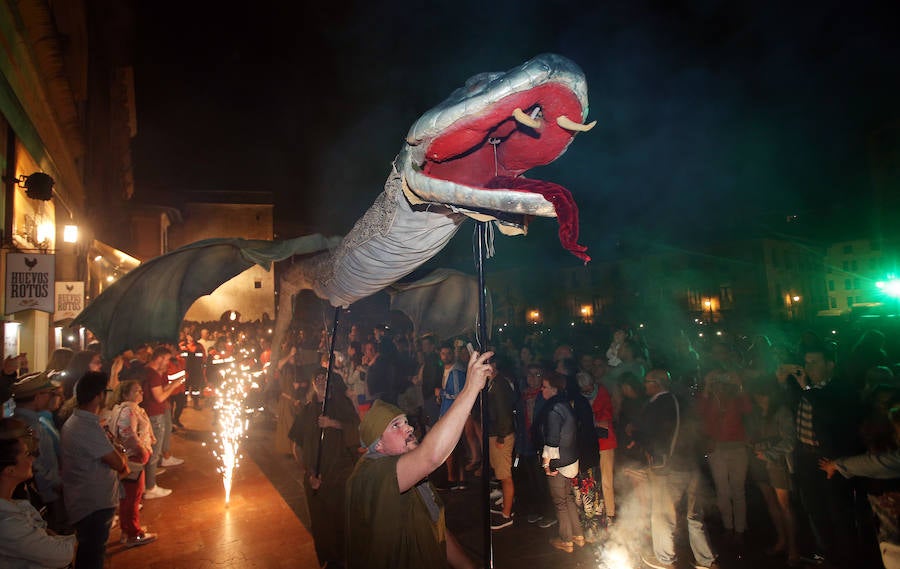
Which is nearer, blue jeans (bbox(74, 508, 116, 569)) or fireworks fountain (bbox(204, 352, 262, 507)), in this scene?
blue jeans (bbox(74, 508, 116, 569))

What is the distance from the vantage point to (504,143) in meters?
2.31

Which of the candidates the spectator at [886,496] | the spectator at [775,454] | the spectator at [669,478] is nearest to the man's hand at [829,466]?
the spectator at [886,496]

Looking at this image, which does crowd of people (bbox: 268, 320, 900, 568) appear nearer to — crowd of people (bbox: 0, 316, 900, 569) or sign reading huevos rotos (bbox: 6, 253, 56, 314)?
crowd of people (bbox: 0, 316, 900, 569)

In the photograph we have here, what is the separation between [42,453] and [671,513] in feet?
18.3

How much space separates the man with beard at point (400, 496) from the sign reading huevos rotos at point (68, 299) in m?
8.70

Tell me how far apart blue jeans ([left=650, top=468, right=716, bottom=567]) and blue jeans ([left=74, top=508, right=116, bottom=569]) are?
4.91 m

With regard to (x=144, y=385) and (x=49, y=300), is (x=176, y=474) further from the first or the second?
(x=49, y=300)

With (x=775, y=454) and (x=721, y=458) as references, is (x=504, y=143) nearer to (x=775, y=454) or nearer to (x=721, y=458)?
(x=721, y=458)

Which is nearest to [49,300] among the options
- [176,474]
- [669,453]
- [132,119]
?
[176,474]

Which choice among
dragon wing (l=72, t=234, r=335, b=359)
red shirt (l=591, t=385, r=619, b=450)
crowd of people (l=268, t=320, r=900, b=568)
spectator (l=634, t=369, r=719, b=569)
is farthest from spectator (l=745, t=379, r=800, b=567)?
dragon wing (l=72, t=234, r=335, b=359)

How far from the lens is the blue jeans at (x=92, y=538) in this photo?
3.95 m

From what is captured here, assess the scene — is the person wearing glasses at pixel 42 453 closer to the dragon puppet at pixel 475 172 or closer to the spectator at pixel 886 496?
the dragon puppet at pixel 475 172

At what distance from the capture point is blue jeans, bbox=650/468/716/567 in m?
4.48

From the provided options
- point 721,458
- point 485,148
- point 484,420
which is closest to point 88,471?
point 484,420
